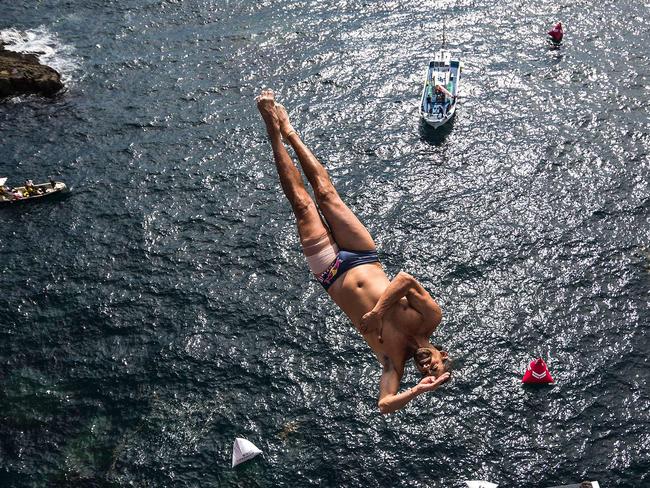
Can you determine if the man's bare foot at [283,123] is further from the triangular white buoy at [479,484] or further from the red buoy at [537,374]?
the red buoy at [537,374]

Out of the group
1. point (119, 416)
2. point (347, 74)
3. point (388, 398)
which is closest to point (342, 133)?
point (347, 74)

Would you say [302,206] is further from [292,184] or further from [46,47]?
[46,47]

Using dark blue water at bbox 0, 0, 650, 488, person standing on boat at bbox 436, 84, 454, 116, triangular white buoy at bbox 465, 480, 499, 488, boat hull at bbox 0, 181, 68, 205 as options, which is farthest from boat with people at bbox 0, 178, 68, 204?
triangular white buoy at bbox 465, 480, 499, 488

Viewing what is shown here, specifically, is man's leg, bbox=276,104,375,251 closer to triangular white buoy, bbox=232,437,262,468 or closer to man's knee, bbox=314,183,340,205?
man's knee, bbox=314,183,340,205

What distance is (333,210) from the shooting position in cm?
2198

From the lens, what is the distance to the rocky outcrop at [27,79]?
57.6 meters

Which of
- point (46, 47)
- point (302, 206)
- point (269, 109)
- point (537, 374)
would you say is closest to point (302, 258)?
point (537, 374)

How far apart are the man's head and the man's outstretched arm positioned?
0.35 meters

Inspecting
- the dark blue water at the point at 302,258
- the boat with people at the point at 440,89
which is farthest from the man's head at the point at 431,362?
the boat with people at the point at 440,89

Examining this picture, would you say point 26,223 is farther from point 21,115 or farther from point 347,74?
point 347,74

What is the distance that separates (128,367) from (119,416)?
10.5ft

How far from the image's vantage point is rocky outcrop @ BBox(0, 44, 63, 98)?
5756 cm

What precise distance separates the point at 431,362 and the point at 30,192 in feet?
126

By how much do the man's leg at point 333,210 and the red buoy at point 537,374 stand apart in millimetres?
18002
